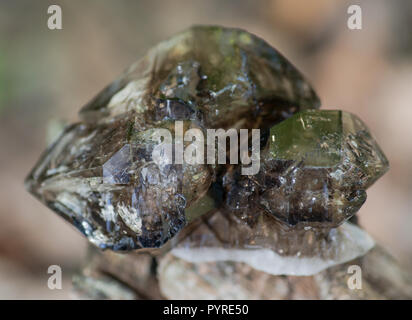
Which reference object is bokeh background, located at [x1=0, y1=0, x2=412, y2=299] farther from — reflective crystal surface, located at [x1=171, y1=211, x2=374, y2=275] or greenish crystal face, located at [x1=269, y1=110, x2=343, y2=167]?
greenish crystal face, located at [x1=269, y1=110, x2=343, y2=167]

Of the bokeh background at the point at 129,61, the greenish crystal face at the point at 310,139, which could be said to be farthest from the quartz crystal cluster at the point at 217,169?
the bokeh background at the point at 129,61

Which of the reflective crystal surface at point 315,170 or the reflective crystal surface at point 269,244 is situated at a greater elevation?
the reflective crystal surface at point 315,170

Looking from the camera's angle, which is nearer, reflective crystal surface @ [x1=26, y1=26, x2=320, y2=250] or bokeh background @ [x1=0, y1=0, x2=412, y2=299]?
reflective crystal surface @ [x1=26, y1=26, x2=320, y2=250]

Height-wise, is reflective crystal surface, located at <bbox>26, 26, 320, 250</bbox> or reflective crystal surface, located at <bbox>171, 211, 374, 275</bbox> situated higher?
reflective crystal surface, located at <bbox>26, 26, 320, 250</bbox>

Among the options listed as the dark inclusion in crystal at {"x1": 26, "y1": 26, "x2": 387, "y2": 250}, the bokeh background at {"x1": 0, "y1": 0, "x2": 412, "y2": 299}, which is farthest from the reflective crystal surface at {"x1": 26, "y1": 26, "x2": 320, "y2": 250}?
the bokeh background at {"x1": 0, "y1": 0, "x2": 412, "y2": 299}

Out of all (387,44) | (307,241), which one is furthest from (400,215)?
(307,241)

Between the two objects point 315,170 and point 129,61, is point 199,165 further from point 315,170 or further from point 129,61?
point 129,61

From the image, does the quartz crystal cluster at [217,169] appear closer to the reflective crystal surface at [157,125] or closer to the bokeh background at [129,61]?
the reflective crystal surface at [157,125]
